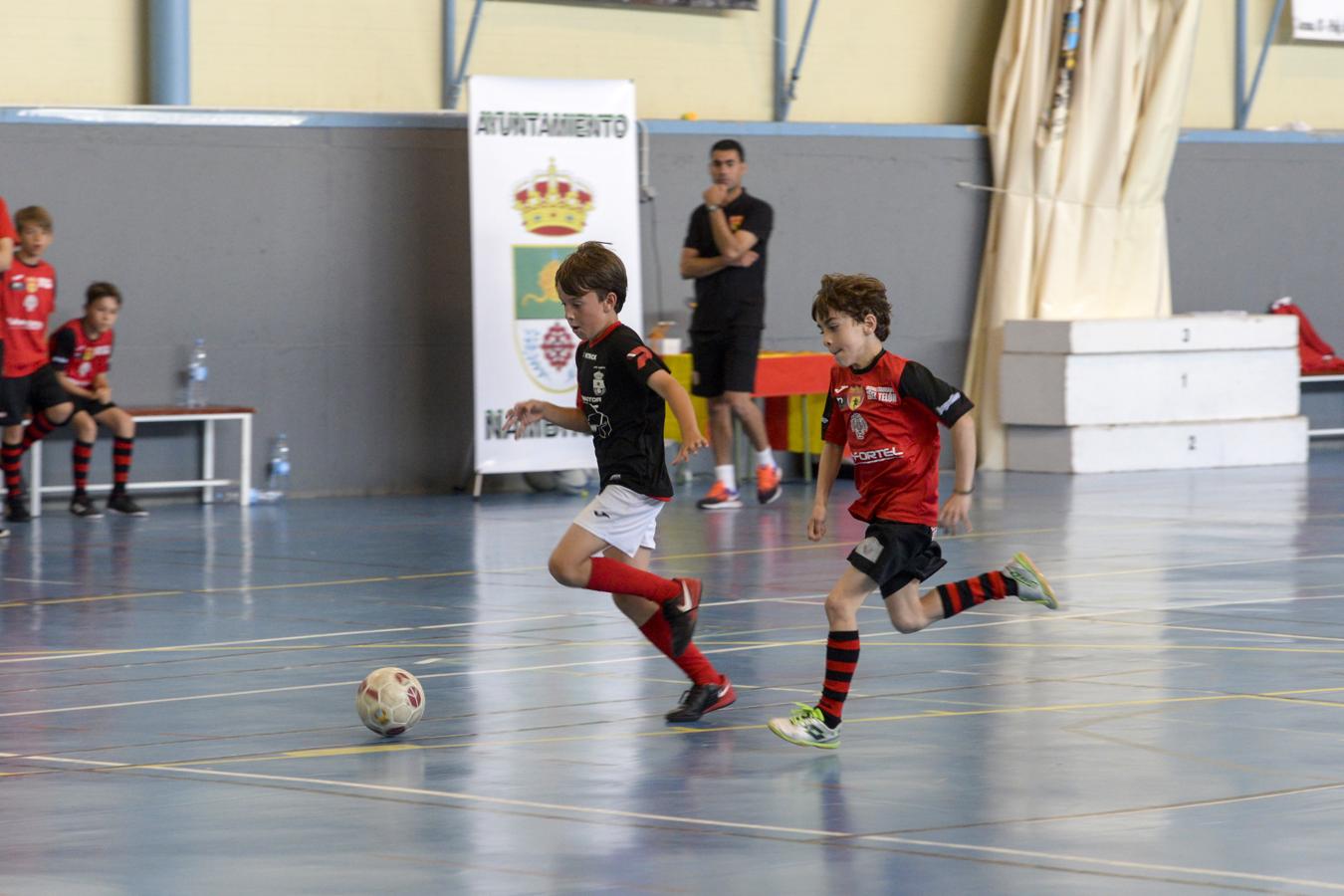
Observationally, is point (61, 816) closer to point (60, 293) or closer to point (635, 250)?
point (60, 293)

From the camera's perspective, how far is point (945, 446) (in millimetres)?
18250

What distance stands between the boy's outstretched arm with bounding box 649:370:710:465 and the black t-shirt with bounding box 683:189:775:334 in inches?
289

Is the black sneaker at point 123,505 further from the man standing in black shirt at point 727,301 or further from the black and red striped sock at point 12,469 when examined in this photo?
the man standing in black shirt at point 727,301

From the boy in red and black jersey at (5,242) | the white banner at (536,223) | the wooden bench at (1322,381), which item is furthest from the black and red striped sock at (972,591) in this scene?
the wooden bench at (1322,381)

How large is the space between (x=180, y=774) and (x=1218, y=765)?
2907 mm

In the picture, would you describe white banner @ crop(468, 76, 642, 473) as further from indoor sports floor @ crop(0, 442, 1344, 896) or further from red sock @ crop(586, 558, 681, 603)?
red sock @ crop(586, 558, 681, 603)

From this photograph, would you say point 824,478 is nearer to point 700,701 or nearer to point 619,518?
point 619,518

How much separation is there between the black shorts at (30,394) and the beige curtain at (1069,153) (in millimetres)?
8001

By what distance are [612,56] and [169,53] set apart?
3.63 meters

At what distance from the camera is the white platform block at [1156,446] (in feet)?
57.6

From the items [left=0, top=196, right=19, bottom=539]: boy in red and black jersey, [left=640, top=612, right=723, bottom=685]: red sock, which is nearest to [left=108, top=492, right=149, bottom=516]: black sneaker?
[left=0, top=196, right=19, bottom=539]: boy in red and black jersey

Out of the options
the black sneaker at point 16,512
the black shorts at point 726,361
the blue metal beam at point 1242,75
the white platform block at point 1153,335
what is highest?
the blue metal beam at point 1242,75

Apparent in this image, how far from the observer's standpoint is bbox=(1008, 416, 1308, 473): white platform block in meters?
17.5

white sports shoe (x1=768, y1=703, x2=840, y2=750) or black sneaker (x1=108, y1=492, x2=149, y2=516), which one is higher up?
black sneaker (x1=108, y1=492, x2=149, y2=516)
